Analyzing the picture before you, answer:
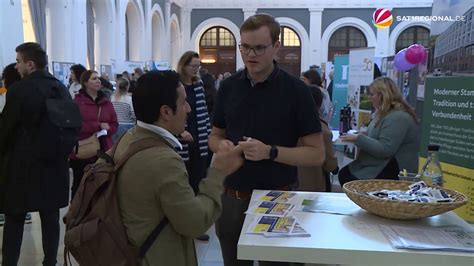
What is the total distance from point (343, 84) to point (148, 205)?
24.6 feet

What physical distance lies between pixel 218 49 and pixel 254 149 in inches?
755

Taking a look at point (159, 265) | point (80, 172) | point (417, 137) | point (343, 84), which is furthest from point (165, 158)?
point (343, 84)

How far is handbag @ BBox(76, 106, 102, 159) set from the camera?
4016 mm

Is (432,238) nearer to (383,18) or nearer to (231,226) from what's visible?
(231,226)

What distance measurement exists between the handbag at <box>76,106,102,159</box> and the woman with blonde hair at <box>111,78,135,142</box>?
95cm

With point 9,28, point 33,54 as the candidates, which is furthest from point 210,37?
point 33,54

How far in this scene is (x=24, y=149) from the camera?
112 inches

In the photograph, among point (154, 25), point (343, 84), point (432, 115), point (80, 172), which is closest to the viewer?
point (432, 115)

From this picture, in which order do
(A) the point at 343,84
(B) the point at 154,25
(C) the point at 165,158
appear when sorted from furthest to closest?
(B) the point at 154,25 → (A) the point at 343,84 → (C) the point at 165,158

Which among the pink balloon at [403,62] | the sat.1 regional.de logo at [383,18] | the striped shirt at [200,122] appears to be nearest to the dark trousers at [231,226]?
the striped shirt at [200,122]

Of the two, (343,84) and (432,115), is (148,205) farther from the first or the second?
(343,84)

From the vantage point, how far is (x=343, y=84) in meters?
8.54

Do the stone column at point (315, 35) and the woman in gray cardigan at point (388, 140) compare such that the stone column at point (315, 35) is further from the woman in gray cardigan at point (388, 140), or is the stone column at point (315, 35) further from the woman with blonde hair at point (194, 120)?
the woman in gray cardigan at point (388, 140)

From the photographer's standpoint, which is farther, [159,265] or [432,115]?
[432,115]
